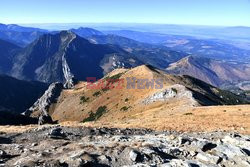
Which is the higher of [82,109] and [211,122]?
[211,122]

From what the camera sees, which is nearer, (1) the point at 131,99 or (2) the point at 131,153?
(2) the point at 131,153

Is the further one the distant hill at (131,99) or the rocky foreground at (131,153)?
the distant hill at (131,99)

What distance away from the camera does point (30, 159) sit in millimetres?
21688

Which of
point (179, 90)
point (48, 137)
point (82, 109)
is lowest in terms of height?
point (82, 109)

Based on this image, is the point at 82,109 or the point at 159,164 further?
the point at 82,109

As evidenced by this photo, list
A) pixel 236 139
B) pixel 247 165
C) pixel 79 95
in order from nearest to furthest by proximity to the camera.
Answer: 1. pixel 247 165
2. pixel 236 139
3. pixel 79 95

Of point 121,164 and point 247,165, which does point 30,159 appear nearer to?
point 121,164

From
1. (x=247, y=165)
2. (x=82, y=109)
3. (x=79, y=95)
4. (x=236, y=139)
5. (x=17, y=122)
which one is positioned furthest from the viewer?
(x=79, y=95)

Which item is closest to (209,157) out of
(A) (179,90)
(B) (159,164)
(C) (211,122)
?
(B) (159,164)

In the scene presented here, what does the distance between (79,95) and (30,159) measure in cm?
12946

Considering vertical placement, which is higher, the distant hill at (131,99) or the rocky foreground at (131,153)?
the rocky foreground at (131,153)

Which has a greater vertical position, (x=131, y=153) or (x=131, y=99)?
(x=131, y=153)

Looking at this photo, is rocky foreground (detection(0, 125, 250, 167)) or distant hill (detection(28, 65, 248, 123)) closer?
rocky foreground (detection(0, 125, 250, 167))

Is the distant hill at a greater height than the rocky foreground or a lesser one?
lesser
